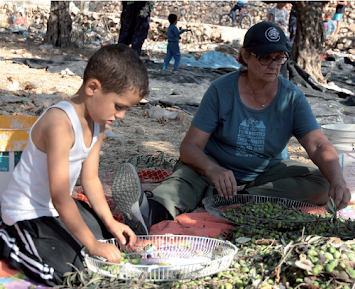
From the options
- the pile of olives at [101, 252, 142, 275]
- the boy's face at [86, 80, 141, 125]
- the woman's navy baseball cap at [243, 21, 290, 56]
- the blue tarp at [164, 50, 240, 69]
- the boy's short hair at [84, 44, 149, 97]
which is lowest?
the pile of olives at [101, 252, 142, 275]

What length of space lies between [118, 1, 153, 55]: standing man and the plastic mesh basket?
6.74 meters

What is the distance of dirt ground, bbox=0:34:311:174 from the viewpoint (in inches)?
149

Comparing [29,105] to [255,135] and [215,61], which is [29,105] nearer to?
[255,135]

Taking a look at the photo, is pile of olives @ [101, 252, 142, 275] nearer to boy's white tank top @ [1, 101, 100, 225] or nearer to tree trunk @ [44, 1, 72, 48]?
boy's white tank top @ [1, 101, 100, 225]

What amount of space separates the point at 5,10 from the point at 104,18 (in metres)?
5.02

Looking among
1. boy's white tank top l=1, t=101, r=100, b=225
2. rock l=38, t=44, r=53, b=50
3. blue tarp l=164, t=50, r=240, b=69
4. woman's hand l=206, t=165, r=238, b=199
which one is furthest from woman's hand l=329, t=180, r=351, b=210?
rock l=38, t=44, r=53, b=50

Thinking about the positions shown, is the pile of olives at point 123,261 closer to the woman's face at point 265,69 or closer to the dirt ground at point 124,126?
the woman's face at point 265,69

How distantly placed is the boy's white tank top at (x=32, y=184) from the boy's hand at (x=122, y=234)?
11.3 inches

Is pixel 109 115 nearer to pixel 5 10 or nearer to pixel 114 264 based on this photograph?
pixel 114 264

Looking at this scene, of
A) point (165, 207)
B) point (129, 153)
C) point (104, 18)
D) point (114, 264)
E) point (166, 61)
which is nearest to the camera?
point (114, 264)

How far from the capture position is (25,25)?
15.2 m

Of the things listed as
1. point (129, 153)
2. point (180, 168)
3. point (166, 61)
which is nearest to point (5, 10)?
point (166, 61)

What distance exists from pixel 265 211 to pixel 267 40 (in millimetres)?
1091

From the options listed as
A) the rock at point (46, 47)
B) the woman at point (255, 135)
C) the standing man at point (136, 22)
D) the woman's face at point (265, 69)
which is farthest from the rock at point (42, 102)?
the rock at point (46, 47)
